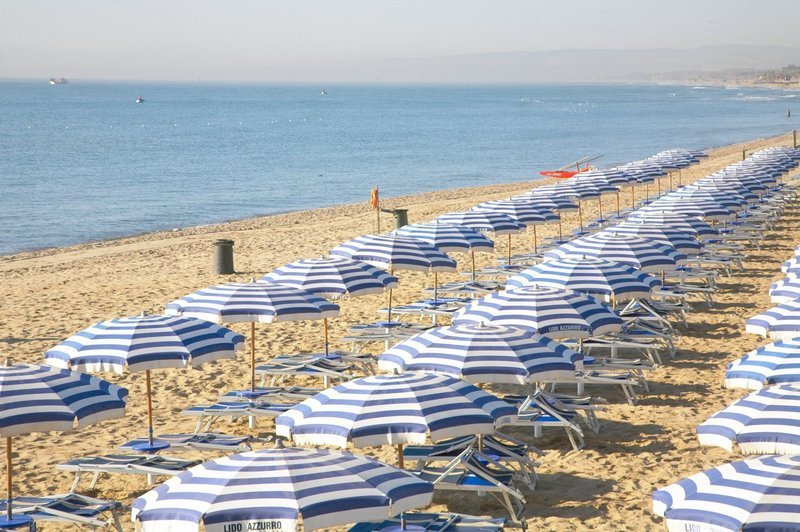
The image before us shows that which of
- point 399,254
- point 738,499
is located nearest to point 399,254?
point 399,254

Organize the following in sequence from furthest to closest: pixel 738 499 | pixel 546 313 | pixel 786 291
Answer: pixel 786 291
pixel 546 313
pixel 738 499

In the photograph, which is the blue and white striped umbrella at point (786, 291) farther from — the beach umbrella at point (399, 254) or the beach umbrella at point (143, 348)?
the beach umbrella at point (143, 348)

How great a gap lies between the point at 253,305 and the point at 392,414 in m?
3.63

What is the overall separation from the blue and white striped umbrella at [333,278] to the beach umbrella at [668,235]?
13.2ft

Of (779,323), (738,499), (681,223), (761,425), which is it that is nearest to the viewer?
(738,499)

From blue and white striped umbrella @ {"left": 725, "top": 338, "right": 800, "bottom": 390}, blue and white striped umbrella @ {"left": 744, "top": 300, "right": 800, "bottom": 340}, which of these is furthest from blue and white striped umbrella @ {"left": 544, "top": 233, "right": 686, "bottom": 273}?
blue and white striped umbrella @ {"left": 725, "top": 338, "right": 800, "bottom": 390}

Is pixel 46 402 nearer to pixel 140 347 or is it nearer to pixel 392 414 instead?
pixel 140 347

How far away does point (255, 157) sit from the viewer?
210 ft

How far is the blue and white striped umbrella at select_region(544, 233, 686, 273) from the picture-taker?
12.6 metres

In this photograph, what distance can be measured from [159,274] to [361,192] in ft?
81.0

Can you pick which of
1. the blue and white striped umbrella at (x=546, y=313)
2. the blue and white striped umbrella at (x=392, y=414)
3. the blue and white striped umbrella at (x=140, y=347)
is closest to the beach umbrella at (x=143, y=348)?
the blue and white striped umbrella at (x=140, y=347)

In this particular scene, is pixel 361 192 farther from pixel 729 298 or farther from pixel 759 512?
pixel 759 512

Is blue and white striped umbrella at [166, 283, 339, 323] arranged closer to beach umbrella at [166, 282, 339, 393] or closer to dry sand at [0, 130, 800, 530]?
beach umbrella at [166, 282, 339, 393]

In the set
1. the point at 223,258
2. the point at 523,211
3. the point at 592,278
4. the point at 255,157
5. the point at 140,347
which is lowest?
the point at 223,258
